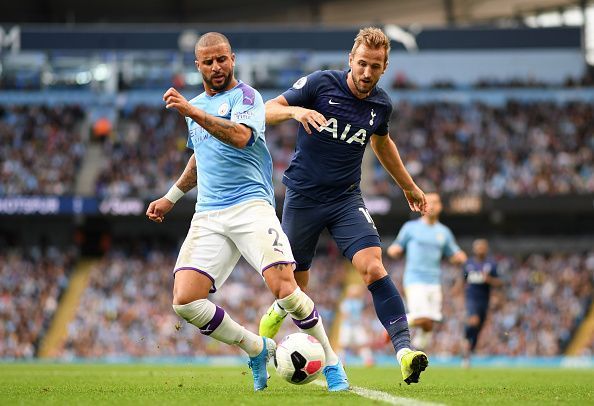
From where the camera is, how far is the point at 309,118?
713 cm

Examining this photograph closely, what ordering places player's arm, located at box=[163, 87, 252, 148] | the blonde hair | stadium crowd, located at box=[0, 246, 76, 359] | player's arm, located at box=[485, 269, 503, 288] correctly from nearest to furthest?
1. player's arm, located at box=[163, 87, 252, 148]
2. the blonde hair
3. player's arm, located at box=[485, 269, 503, 288]
4. stadium crowd, located at box=[0, 246, 76, 359]

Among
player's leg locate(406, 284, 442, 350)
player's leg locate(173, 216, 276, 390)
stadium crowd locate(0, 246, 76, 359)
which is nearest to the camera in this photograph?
player's leg locate(173, 216, 276, 390)

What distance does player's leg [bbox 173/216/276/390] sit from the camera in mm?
7312

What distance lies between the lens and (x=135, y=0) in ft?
149

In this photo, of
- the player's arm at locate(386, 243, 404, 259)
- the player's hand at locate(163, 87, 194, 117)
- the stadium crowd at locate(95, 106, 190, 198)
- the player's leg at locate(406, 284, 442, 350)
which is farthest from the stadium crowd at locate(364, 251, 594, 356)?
the player's hand at locate(163, 87, 194, 117)

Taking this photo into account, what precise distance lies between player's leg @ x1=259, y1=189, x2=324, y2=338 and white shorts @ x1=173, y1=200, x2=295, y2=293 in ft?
2.68

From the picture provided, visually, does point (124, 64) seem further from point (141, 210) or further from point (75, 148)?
point (141, 210)

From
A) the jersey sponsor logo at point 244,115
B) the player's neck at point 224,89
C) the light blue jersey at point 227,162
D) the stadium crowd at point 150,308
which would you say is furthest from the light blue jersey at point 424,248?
the stadium crowd at point 150,308

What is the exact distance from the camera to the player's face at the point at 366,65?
779cm

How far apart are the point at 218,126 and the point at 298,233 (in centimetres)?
170

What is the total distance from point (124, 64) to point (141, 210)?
9.73 m

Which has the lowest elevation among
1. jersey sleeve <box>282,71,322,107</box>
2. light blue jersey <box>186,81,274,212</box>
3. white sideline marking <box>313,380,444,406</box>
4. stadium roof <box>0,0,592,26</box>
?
white sideline marking <box>313,380,444,406</box>

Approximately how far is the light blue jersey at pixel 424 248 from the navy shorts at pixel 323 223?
678 cm

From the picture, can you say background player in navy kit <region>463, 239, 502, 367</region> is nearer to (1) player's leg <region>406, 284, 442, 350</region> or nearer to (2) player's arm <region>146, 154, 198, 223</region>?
(1) player's leg <region>406, 284, 442, 350</region>
